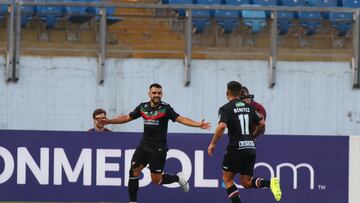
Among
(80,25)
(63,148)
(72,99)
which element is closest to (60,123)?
(72,99)

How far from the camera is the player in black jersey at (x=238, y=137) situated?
13.0 meters

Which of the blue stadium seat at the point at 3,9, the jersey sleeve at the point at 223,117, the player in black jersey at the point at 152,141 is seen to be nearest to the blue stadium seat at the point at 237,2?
the blue stadium seat at the point at 3,9

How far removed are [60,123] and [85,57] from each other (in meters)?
1.36

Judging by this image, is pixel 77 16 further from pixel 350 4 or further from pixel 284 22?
pixel 350 4

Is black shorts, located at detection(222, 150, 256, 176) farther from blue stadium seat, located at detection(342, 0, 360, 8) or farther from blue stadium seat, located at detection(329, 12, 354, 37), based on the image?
blue stadium seat, located at detection(342, 0, 360, 8)

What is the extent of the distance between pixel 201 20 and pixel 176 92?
61.5 inches

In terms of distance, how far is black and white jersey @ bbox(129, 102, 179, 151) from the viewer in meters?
13.9

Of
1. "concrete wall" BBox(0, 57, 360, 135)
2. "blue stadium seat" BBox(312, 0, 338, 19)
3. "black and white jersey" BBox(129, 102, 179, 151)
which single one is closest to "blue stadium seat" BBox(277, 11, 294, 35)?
"concrete wall" BBox(0, 57, 360, 135)

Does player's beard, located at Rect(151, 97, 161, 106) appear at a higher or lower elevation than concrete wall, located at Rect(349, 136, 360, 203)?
higher

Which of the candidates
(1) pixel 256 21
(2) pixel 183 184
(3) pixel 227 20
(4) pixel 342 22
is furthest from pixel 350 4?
(2) pixel 183 184

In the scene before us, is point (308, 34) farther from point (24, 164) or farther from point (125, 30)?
point (24, 164)

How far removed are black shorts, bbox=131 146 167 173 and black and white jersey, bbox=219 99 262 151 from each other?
4.14 ft

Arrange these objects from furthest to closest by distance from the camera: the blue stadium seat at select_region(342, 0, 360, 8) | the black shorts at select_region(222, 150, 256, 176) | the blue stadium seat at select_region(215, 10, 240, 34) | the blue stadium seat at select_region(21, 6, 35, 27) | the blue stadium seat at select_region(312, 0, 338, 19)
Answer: the blue stadium seat at select_region(342, 0, 360, 8) < the blue stadium seat at select_region(312, 0, 338, 19) < the blue stadium seat at select_region(215, 10, 240, 34) < the blue stadium seat at select_region(21, 6, 35, 27) < the black shorts at select_region(222, 150, 256, 176)

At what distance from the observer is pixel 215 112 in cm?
1945
